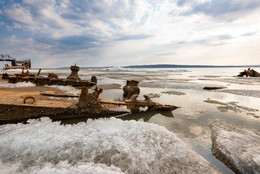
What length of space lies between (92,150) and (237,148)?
391cm

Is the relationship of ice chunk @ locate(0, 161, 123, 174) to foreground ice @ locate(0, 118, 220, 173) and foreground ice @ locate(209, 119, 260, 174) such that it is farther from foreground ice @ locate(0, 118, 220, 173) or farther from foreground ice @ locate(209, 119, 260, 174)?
foreground ice @ locate(209, 119, 260, 174)

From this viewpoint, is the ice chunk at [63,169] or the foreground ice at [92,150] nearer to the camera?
the ice chunk at [63,169]

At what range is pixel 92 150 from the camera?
135 inches

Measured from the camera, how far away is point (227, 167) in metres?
3.10

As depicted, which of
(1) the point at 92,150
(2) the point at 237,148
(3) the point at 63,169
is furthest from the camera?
(2) the point at 237,148

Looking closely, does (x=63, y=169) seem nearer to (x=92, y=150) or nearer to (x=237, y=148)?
(x=92, y=150)

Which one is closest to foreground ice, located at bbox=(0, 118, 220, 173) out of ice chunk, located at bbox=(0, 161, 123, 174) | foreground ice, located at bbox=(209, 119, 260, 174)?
ice chunk, located at bbox=(0, 161, 123, 174)

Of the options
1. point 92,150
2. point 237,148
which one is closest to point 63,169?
point 92,150

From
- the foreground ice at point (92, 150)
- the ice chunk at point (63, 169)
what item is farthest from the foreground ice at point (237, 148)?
the ice chunk at point (63, 169)

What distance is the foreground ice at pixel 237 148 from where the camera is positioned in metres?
2.94

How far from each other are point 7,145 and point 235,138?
21.5 feet

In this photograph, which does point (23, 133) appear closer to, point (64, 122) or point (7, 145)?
point (7, 145)

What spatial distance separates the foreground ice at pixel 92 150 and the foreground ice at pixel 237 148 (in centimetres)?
60

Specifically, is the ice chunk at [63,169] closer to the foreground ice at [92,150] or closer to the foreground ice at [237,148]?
the foreground ice at [92,150]
